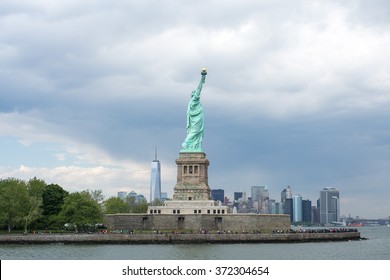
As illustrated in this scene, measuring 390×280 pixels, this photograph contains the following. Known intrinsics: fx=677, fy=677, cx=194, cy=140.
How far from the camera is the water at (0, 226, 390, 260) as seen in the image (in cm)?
6631

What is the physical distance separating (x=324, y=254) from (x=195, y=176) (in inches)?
1458

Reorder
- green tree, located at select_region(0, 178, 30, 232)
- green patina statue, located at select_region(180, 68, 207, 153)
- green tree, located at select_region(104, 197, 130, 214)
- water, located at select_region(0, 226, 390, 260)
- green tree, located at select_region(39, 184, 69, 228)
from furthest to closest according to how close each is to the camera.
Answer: green tree, located at select_region(104, 197, 130, 214) → green patina statue, located at select_region(180, 68, 207, 153) → green tree, located at select_region(39, 184, 69, 228) → green tree, located at select_region(0, 178, 30, 232) → water, located at select_region(0, 226, 390, 260)

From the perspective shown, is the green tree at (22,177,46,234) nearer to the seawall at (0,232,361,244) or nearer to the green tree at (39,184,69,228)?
the green tree at (39,184,69,228)

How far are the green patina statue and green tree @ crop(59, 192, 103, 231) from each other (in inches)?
A: 735

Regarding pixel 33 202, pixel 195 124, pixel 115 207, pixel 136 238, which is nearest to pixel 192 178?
pixel 195 124

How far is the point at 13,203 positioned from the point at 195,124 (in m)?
32.1

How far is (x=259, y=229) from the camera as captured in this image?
320 feet

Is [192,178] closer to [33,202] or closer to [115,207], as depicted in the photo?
[33,202]

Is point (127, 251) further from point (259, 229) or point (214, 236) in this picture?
point (259, 229)

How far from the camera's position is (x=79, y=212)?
9538cm

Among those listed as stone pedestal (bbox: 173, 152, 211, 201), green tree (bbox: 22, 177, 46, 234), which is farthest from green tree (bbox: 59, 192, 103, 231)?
stone pedestal (bbox: 173, 152, 211, 201)

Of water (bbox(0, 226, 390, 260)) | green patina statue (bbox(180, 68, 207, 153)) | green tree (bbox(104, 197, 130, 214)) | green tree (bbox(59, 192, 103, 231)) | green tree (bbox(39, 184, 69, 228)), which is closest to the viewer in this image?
water (bbox(0, 226, 390, 260))

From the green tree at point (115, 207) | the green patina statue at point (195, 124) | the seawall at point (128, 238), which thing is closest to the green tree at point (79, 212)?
the seawall at point (128, 238)

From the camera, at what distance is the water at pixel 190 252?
6631 cm
